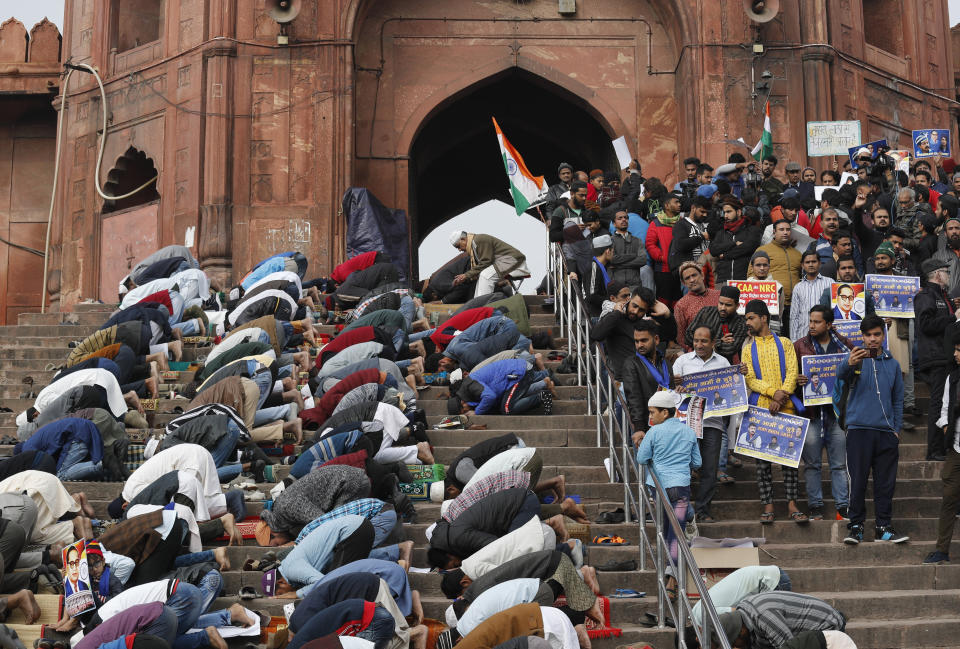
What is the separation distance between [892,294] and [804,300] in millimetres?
806

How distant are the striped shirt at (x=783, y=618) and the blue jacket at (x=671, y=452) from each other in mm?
1506

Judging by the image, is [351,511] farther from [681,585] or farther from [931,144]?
[931,144]

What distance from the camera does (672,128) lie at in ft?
69.4

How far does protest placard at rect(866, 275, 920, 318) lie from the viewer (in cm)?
1276

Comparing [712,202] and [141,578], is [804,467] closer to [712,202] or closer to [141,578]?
[712,202]

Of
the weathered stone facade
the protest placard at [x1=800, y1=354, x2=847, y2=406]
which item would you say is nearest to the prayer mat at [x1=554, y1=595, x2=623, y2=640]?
the protest placard at [x1=800, y1=354, x2=847, y2=406]

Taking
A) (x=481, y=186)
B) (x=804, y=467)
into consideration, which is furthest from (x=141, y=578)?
(x=481, y=186)

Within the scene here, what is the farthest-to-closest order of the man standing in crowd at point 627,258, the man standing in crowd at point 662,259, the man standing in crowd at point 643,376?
the man standing in crowd at point 662,259 → the man standing in crowd at point 627,258 → the man standing in crowd at point 643,376

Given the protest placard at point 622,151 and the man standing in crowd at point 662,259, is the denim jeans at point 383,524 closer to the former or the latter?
the man standing in crowd at point 662,259

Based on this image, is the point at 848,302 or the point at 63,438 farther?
the point at 848,302

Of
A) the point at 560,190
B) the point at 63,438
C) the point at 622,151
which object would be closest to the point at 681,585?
the point at 63,438

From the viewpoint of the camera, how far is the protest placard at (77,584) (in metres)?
9.38

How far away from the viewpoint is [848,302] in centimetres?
1276

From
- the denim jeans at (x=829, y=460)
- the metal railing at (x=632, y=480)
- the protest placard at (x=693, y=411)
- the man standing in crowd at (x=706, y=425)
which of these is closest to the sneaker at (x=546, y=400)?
the metal railing at (x=632, y=480)
